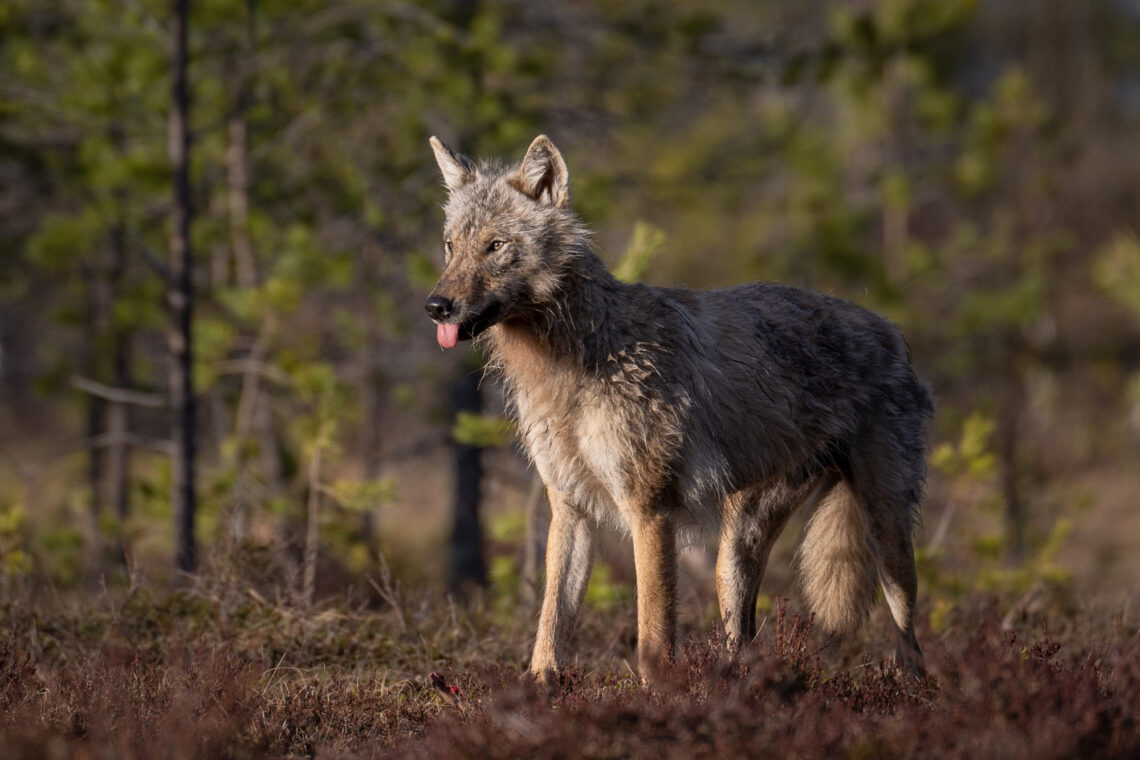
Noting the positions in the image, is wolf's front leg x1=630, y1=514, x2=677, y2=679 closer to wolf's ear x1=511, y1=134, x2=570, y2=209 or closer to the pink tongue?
the pink tongue

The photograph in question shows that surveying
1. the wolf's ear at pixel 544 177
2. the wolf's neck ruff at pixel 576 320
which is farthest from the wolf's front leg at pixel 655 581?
the wolf's ear at pixel 544 177

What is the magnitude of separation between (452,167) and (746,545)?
2.68 m

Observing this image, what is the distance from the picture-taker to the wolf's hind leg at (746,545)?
5.96 meters

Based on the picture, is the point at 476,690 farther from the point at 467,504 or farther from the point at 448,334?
the point at 467,504

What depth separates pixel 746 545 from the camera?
19.8ft

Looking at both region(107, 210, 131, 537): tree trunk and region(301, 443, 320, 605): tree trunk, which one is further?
region(107, 210, 131, 537): tree trunk

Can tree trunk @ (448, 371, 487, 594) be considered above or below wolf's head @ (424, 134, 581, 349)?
below

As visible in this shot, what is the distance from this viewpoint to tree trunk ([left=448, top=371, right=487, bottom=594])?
11898mm

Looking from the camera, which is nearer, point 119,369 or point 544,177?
point 544,177

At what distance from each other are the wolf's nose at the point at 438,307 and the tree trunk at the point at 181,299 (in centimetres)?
505

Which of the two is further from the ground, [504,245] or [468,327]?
[504,245]

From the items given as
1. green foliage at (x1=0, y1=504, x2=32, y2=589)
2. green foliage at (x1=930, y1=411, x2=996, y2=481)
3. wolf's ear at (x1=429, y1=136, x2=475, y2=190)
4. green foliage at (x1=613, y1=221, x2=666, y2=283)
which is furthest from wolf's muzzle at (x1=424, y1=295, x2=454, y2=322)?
green foliage at (x1=930, y1=411, x2=996, y2=481)

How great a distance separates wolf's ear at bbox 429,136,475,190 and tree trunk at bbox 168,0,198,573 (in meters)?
4.31

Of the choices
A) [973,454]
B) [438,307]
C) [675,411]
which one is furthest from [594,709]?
[973,454]
